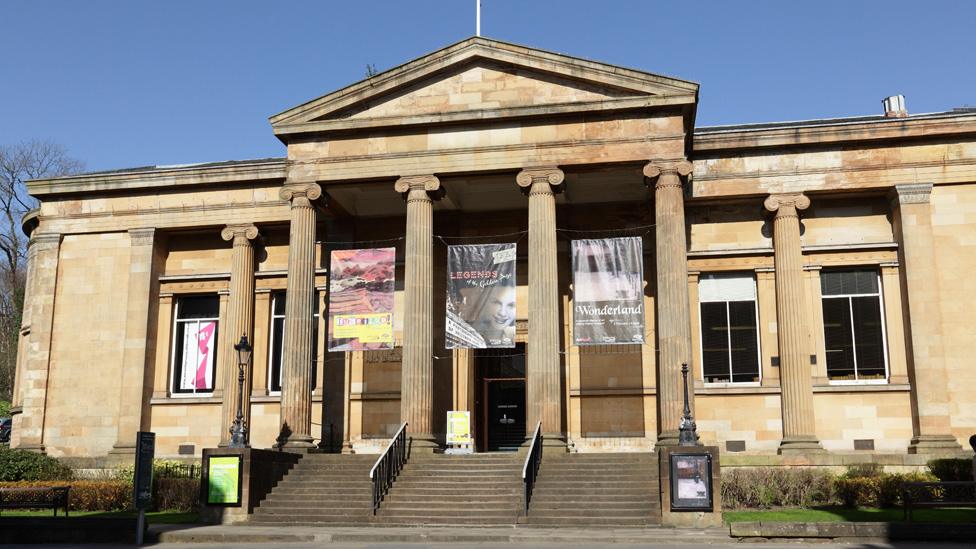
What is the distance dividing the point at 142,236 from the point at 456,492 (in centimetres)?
1499

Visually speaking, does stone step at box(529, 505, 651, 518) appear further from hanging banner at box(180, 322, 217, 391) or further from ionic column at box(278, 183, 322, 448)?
hanging banner at box(180, 322, 217, 391)

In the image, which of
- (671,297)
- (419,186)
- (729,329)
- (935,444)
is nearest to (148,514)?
(419,186)

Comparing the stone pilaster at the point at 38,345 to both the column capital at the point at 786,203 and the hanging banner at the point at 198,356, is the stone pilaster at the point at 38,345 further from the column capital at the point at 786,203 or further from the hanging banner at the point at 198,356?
the column capital at the point at 786,203

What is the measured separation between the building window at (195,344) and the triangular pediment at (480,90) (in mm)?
7500

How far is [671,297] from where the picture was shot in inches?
915

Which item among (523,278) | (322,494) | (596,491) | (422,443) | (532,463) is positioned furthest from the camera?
(523,278)

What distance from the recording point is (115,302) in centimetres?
3009

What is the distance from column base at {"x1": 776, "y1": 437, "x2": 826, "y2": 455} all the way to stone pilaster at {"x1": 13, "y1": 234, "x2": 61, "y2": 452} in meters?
22.3

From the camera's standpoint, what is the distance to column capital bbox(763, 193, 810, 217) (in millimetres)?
26297

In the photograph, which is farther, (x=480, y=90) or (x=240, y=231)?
(x=240, y=231)

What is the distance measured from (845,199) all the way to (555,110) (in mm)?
9159

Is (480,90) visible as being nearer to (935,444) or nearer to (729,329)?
(729,329)

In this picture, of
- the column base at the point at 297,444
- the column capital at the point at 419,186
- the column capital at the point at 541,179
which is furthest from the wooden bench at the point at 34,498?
the column capital at the point at 541,179

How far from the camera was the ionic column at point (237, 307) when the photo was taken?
2780 centimetres
